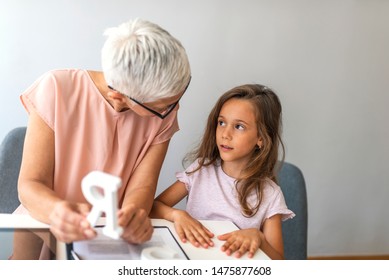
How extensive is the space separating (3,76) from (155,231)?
15.3 inches

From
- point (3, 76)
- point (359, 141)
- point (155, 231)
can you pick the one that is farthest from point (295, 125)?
point (3, 76)

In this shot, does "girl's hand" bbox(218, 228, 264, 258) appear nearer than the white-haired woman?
No

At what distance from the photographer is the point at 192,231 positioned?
2.27ft

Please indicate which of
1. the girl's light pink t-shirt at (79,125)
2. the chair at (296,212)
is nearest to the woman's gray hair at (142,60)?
the girl's light pink t-shirt at (79,125)

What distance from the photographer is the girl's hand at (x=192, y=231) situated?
676mm

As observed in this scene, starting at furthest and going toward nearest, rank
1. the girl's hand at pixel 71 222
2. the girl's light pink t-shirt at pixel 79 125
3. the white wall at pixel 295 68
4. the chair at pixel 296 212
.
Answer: the chair at pixel 296 212
the white wall at pixel 295 68
the girl's light pink t-shirt at pixel 79 125
the girl's hand at pixel 71 222

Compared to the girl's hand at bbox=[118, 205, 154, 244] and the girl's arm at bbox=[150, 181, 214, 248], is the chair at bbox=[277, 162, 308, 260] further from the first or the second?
the girl's hand at bbox=[118, 205, 154, 244]

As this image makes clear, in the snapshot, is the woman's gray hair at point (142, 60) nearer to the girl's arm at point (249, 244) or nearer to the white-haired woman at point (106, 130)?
the white-haired woman at point (106, 130)

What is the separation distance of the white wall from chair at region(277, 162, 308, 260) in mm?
136

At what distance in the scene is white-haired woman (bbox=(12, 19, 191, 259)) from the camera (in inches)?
22.1

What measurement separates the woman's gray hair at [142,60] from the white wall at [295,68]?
0.21 metres

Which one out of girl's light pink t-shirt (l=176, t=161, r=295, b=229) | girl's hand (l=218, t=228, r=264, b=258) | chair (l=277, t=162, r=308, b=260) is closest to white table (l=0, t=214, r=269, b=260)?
girl's hand (l=218, t=228, r=264, b=258)

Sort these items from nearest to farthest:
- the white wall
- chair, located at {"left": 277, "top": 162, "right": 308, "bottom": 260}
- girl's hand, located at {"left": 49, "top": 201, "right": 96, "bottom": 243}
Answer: girl's hand, located at {"left": 49, "top": 201, "right": 96, "bottom": 243} < the white wall < chair, located at {"left": 277, "top": 162, "right": 308, "bottom": 260}

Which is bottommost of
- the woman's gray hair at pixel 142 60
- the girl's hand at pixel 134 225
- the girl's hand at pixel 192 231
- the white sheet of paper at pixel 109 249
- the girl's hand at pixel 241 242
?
the girl's hand at pixel 241 242
